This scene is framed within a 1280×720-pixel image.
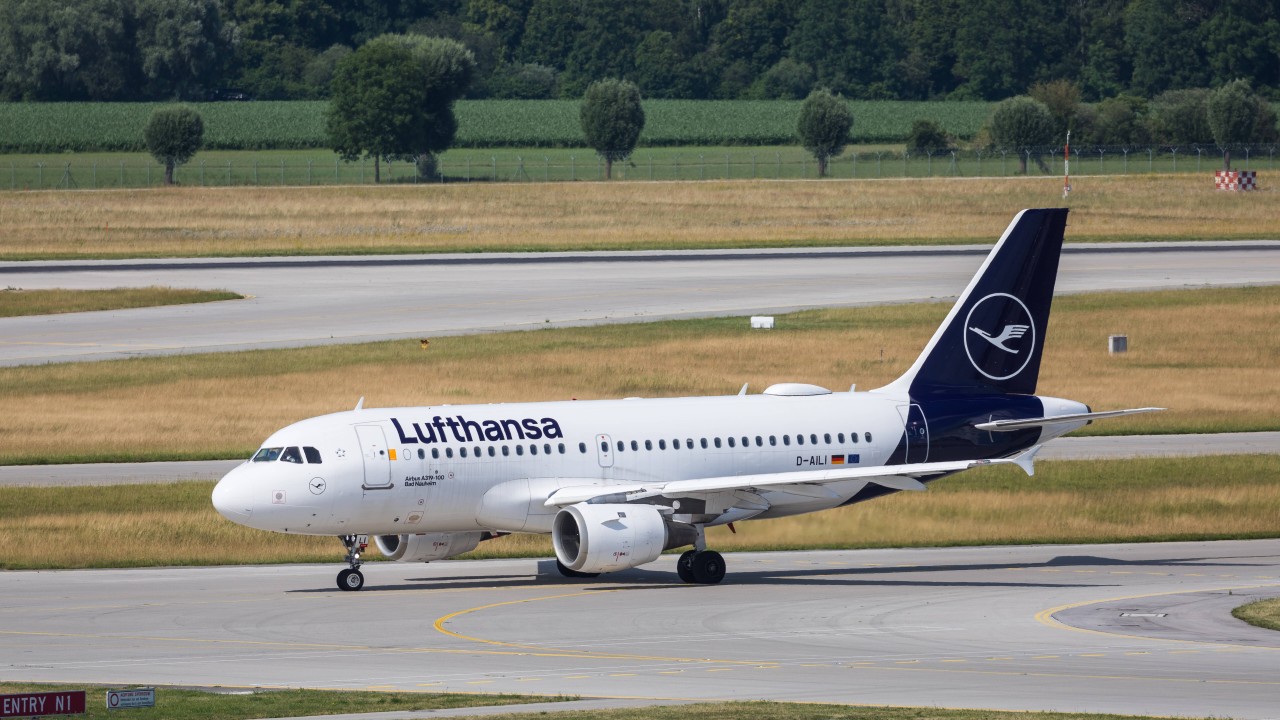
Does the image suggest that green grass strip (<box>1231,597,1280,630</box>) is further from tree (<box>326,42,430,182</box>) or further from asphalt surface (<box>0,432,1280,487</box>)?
tree (<box>326,42,430,182</box>)

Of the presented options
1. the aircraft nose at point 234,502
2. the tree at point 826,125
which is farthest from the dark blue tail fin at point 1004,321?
the tree at point 826,125

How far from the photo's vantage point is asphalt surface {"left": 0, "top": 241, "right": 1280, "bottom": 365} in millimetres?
85500

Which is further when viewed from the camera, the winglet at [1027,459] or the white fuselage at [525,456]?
the winglet at [1027,459]

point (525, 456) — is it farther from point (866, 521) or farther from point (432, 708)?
point (432, 708)

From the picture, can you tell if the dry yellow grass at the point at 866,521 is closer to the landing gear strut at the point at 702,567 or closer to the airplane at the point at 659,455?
the airplane at the point at 659,455

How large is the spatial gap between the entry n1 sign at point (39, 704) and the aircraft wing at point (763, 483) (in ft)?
60.8

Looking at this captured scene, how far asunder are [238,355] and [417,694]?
174 ft

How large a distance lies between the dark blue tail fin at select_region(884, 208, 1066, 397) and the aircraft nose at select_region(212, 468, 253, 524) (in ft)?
52.3

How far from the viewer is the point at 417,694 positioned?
26.9m

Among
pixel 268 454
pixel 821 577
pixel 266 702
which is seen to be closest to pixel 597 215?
pixel 821 577

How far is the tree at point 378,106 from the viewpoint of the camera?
192 m

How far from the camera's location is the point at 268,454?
38.5 meters

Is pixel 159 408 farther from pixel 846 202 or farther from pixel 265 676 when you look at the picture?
pixel 846 202

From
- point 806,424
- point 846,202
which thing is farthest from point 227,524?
point 846,202
